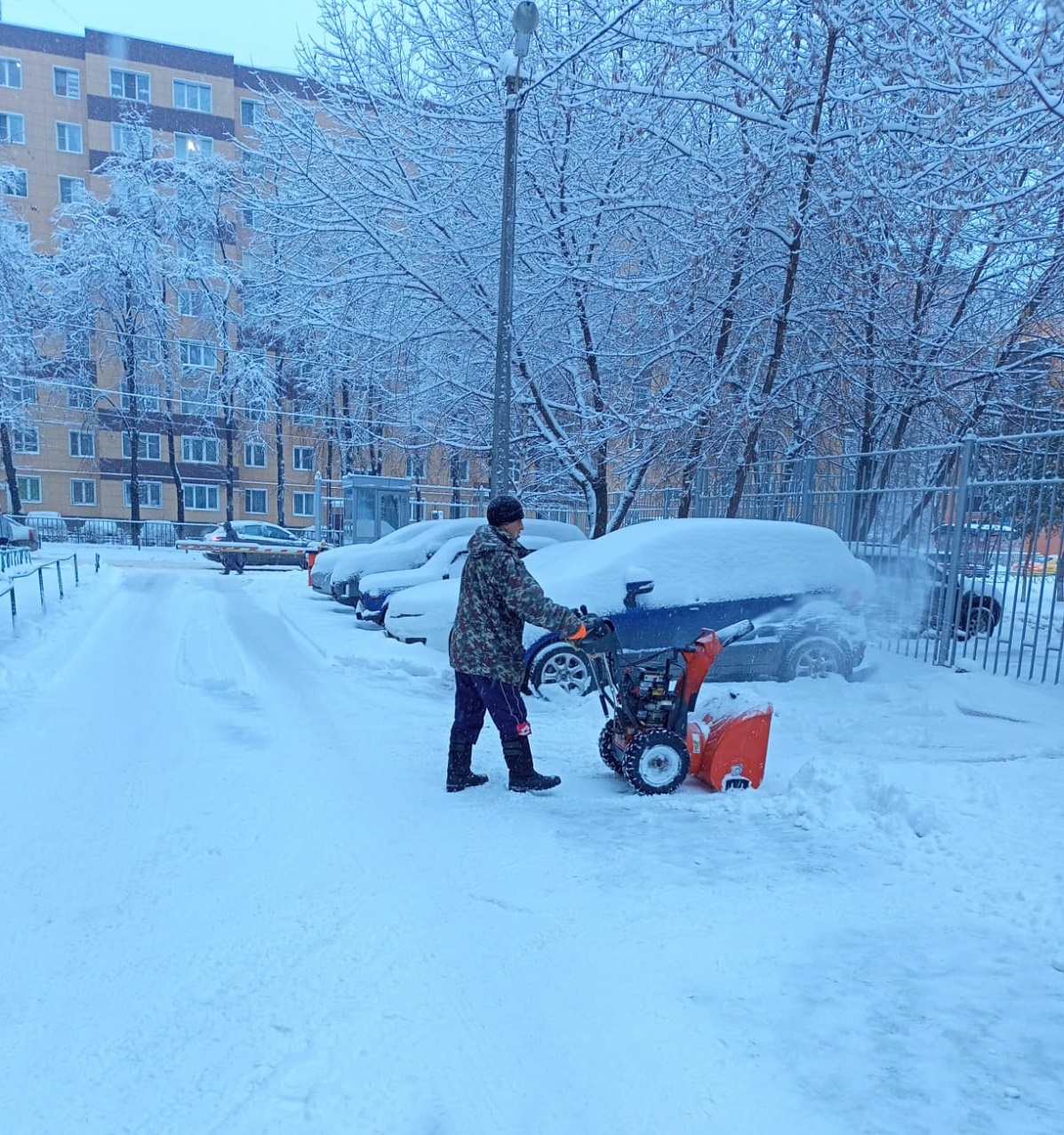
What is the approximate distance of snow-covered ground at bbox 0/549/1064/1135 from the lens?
2.22 m

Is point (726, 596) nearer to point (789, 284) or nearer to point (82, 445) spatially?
point (789, 284)

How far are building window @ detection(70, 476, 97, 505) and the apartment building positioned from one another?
0.04m

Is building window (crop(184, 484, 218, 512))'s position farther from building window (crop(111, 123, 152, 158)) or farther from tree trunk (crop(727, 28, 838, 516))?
tree trunk (crop(727, 28, 838, 516))

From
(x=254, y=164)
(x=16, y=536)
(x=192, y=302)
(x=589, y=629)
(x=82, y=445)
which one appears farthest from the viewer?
(x=82, y=445)

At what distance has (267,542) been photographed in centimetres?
2705

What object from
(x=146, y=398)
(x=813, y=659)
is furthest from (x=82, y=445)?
(x=813, y=659)

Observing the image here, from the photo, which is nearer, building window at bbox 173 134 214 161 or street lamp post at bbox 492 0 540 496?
street lamp post at bbox 492 0 540 496

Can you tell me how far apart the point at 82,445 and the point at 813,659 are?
4126 cm

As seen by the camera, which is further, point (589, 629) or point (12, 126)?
point (12, 126)

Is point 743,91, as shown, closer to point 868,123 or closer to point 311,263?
point 868,123

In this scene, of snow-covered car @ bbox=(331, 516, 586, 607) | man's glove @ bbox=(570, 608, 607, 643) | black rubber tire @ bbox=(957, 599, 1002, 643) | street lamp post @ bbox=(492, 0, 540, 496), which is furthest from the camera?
snow-covered car @ bbox=(331, 516, 586, 607)

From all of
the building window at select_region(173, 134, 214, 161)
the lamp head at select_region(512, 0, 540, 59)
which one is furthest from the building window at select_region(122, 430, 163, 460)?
the lamp head at select_region(512, 0, 540, 59)

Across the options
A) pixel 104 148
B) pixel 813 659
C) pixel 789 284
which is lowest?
pixel 813 659

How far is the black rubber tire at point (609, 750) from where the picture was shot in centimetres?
491
